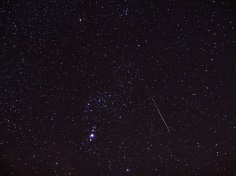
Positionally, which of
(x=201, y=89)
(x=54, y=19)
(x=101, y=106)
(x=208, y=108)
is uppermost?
(x=54, y=19)

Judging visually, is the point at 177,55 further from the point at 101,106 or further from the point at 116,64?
the point at 101,106

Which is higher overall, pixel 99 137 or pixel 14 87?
pixel 14 87

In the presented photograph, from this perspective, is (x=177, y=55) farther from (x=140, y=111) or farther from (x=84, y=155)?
(x=84, y=155)

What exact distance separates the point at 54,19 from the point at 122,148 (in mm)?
984

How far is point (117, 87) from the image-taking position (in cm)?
159

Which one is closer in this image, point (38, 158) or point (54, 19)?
point (54, 19)

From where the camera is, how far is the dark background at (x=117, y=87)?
152 cm

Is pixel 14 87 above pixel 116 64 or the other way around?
above

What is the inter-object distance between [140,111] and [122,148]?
0.29 metres

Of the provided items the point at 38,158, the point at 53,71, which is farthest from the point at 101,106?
the point at 38,158

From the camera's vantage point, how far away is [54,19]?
1526 millimetres

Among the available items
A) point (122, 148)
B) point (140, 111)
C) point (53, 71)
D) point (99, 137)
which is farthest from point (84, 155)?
point (53, 71)

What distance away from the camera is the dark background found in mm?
1520

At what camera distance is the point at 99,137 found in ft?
5.38
